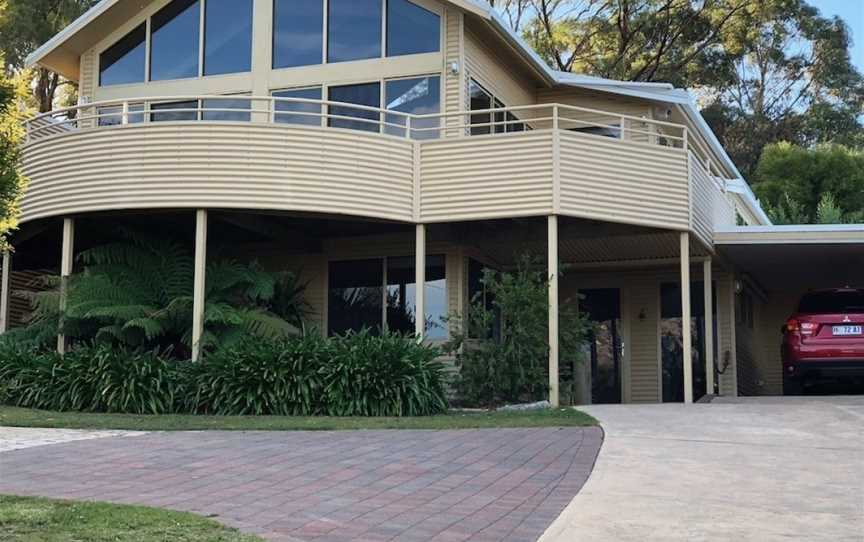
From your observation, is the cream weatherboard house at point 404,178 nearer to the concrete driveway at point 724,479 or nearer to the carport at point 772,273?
the carport at point 772,273

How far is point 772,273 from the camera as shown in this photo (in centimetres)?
1841

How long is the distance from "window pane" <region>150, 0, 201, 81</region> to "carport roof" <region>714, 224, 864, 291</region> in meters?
9.50

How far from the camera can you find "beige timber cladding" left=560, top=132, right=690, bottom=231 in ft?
42.9

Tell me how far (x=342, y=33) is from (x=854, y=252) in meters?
9.33

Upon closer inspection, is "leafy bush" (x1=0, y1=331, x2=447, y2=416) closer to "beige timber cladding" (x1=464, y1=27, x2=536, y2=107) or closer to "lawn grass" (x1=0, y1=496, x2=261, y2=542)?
"beige timber cladding" (x1=464, y1=27, x2=536, y2=107)

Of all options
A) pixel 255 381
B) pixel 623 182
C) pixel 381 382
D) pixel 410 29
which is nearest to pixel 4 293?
pixel 255 381

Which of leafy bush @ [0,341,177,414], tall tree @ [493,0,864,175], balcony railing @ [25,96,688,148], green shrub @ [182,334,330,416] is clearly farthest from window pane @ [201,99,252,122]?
tall tree @ [493,0,864,175]

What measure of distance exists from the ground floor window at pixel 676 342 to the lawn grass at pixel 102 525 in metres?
13.1

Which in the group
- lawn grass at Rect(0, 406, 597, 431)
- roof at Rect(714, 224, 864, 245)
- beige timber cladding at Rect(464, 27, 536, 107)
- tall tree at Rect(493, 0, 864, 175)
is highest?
tall tree at Rect(493, 0, 864, 175)

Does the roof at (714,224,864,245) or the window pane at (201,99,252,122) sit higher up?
the window pane at (201,99,252,122)

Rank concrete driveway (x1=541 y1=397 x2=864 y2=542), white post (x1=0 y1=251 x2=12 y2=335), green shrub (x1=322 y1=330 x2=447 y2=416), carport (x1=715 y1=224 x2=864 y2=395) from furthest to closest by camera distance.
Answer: white post (x1=0 y1=251 x2=12 y2=335)
carport (x1=715 y1=224 x2=864 y2=395)
green shrub (x1=322 y1=330 x2=447 y2=416)
concrete driveway (x1=541 y1=397 x2=864 y2=542)

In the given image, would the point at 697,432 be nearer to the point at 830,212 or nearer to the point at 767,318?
the point at 767,318

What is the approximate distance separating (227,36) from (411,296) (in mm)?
5588

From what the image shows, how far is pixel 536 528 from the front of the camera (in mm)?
5379
